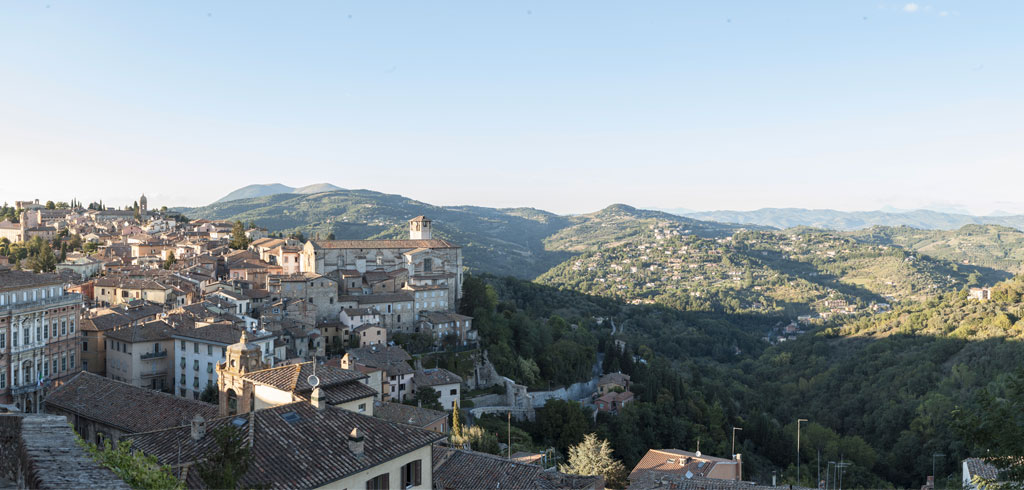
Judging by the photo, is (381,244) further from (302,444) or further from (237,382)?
(302,444)

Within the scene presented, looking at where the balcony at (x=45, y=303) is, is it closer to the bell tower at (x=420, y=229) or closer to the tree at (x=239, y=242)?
the tree at (x=239, y=242)

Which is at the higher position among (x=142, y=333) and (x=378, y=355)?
(x=142, y=333)

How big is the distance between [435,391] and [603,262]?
15021cm

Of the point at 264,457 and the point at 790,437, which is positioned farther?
the point at 790,437

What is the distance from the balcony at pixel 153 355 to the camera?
34750mm

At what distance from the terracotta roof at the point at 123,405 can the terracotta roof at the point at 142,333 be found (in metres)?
9.34

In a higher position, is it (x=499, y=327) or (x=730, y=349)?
(x=499, y=327)

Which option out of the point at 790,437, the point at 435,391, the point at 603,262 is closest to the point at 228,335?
the point at 435,391

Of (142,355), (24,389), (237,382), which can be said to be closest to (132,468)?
(237,382)

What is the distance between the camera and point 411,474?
12.8 metres

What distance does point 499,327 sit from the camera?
58.8 meters

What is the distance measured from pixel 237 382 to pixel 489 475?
7.67 metres

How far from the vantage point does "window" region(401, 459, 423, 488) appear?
1262 cm

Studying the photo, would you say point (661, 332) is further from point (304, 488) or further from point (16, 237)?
point (304, 488)
